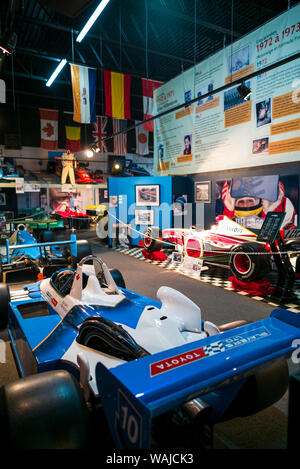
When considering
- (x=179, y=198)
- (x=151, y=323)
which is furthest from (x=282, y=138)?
(x=151, y=323)

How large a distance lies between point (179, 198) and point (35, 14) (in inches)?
267

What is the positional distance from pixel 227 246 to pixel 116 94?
5.18 meters

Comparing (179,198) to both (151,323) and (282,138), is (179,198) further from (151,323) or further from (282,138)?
(151,323)

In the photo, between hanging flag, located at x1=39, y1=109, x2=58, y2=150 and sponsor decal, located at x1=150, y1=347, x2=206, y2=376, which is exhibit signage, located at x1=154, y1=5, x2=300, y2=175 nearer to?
sponsor decal, located at x1=150, y1=347, x2=206, y2=376

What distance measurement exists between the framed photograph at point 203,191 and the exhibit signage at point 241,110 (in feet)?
1.17

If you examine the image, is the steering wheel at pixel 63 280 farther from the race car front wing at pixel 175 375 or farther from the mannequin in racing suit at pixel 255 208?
the mannequin in racing suit at pixel 255 208

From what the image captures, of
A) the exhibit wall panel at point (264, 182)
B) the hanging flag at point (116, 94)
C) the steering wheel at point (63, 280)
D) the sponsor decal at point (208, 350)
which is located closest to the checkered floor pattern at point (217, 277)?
the exhibit wall panel at point (264, 182)

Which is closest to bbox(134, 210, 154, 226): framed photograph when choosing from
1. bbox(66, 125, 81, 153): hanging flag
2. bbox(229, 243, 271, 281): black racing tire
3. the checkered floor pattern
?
the checkered floor pattern

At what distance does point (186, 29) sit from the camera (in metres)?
8.65

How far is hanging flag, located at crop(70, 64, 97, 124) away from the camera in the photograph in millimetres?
7551

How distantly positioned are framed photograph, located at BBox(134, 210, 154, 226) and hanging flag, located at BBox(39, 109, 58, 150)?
8122mm

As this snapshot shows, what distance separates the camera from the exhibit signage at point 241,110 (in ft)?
18.2
